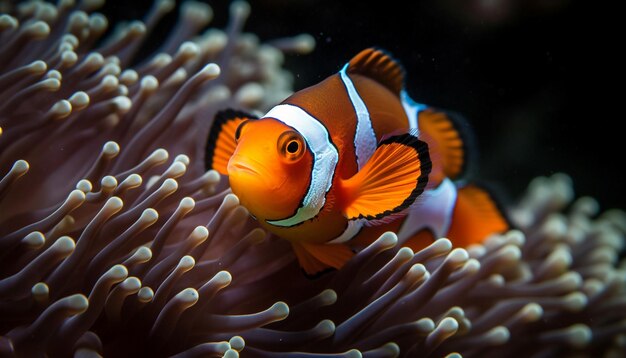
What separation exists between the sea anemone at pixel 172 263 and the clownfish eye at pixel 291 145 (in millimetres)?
266

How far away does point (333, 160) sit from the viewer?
52.1 inches

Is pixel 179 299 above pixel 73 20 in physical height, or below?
below

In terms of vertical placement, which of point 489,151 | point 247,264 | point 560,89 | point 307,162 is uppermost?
point 560,89

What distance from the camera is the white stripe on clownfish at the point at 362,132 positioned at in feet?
4.57

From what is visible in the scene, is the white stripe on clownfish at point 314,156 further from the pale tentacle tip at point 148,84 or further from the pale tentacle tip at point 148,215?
the pale tentacle tip at point 148,84

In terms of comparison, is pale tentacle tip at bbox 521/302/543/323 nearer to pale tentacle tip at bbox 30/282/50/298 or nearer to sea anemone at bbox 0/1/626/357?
sea anemone at bbox 0/1/626/357

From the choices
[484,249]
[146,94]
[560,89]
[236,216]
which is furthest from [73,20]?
[560,89]

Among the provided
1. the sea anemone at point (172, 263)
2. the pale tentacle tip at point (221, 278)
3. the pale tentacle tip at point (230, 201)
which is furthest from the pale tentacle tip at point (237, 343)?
the pale tentacle tip at point (230, 201)

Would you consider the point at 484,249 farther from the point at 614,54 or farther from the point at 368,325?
the point at 614,54

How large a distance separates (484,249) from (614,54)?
64.6 inches

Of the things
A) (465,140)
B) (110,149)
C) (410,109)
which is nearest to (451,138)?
(465,140)

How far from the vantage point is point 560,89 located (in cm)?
303

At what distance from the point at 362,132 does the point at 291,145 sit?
0.25 m

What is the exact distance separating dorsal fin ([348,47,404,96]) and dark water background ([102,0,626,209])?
234mm
